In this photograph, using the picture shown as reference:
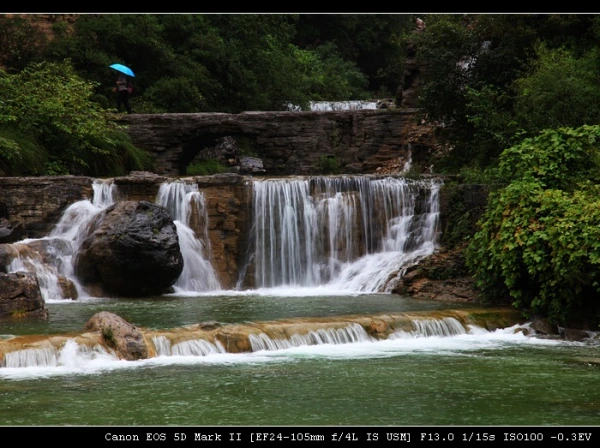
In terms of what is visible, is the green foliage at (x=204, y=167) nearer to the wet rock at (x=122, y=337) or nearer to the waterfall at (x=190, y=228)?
the waterfall at (x=190, y=228)

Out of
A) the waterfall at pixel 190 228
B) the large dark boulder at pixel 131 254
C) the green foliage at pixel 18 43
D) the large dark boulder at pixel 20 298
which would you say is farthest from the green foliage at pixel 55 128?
the large dark boulder at pixel 20 298

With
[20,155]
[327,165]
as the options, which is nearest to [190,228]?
[20,155]

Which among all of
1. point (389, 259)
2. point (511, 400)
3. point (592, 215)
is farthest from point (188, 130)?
point (511, 400)

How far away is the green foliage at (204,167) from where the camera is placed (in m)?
32.4

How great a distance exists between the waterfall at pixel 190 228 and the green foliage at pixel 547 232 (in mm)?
6372

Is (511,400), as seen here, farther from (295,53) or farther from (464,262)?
(295,53)

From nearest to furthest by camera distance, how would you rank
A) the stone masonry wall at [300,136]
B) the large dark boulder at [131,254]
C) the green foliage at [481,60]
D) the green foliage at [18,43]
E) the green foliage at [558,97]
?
the large dark boulder at [131,254]
the green foliage at [558,97]
the green foliage at [481,60]
the stone masonry wall at [300,136]
the green foliage at [18,43]

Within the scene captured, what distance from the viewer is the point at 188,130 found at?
30.5 m

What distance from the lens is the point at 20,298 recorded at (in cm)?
1664

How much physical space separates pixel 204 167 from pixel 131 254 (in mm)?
12667

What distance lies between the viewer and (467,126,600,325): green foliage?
16.7 metres

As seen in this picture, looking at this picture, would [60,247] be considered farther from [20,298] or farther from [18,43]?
[18,43]

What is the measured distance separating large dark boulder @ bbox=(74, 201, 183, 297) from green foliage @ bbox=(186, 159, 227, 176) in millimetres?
10639

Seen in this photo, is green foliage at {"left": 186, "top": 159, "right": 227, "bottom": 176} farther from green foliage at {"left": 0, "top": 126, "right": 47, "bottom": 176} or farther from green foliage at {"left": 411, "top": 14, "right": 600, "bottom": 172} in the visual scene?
green foliage at {"left": 411, "top": 14, "right": 600, "bottom": 172}
